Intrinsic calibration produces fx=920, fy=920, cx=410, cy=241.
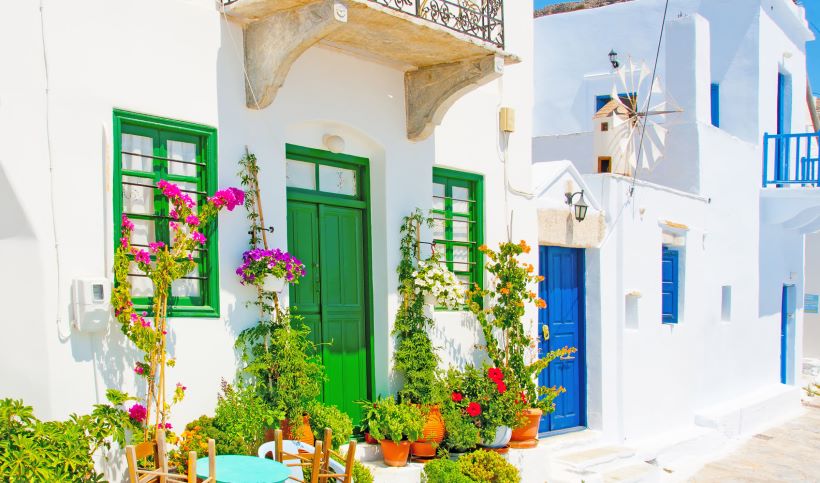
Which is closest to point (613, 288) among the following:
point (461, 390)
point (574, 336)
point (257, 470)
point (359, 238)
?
point (574, 336)

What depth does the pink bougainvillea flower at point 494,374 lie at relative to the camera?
8.97m

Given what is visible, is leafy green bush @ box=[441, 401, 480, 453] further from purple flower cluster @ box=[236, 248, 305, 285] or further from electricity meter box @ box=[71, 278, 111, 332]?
electricity meter box @ box=[71, 278, 111, 332]

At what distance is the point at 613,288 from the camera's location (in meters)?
11.6

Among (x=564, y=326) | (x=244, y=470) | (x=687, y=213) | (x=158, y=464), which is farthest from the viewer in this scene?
(x=687, y=213)

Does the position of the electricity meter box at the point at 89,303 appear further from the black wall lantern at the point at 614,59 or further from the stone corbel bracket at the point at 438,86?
the black wall lantern at the point at 614,59

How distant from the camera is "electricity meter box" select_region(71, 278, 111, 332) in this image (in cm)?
592

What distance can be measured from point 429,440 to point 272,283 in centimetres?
228

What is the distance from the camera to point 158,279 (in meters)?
6.34

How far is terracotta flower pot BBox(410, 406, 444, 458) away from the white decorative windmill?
17.4 ft

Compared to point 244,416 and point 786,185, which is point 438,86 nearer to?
point 244,416

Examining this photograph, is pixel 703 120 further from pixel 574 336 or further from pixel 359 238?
pixel 359 238

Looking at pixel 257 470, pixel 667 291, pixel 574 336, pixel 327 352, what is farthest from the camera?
pixel 667 291

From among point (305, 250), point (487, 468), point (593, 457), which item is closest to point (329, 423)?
point (305, 250)

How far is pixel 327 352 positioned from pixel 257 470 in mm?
2463
